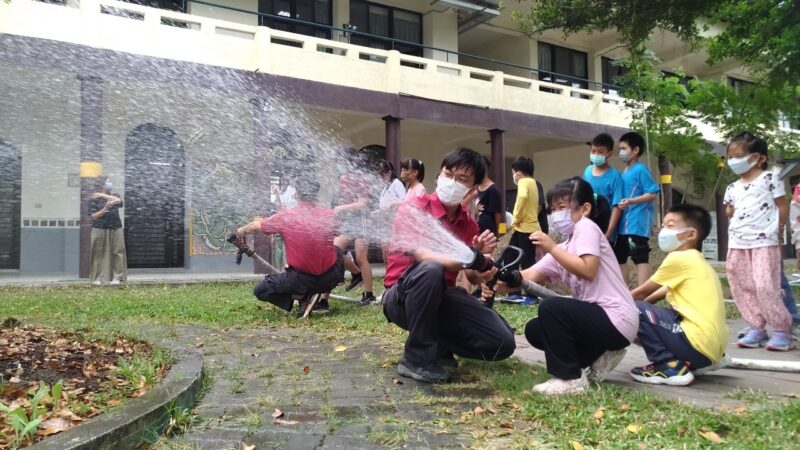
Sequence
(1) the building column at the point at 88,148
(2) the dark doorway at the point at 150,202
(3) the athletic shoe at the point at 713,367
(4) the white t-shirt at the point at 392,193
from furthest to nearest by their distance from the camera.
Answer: (2) the dark doorway at the point at 150,202
(1) the building column at the point at 88,148
(4) the white t-shirt at the point at 392,193
(3) the athletic shoe at the point at 713,367

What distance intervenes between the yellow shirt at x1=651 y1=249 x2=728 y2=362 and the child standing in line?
137 centimetres

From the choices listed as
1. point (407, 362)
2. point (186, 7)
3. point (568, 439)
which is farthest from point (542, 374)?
point (186, 7)

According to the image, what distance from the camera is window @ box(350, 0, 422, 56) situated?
1692cm

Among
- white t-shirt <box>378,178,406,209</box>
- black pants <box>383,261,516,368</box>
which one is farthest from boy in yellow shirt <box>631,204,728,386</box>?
white t-shirt <box>378,178,406,209</box>

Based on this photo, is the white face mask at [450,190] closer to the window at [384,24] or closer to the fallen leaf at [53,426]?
the fallen leaf at [53,426]

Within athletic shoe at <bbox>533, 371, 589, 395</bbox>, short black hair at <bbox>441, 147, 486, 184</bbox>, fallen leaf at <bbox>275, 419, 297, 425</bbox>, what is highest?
short black hair at <bbox>441, 147, 486, 184</bbox>

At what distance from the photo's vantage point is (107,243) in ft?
34.3

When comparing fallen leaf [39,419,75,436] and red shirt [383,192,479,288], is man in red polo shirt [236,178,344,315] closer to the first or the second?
red shirt [383,192,479,288]

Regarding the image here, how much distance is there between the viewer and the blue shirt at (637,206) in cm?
597

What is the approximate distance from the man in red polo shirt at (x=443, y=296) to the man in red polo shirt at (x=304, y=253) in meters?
2.24

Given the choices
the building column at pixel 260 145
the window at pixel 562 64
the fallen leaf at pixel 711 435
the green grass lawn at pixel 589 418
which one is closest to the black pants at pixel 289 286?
the green grass lawn at pixel 589 418

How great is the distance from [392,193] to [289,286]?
1.66m

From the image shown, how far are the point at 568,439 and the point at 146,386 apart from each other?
2.19 meters

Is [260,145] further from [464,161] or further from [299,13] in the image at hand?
[464,161]
